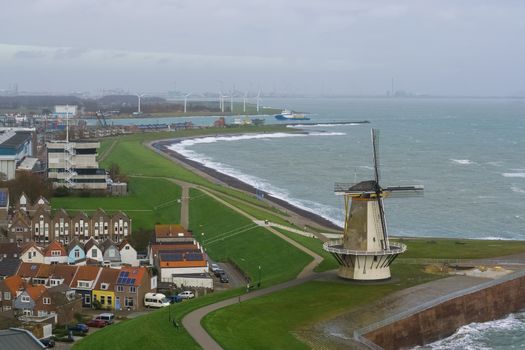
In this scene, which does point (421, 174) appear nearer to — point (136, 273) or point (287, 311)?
point (136, 273)

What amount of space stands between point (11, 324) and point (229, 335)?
33.8ft

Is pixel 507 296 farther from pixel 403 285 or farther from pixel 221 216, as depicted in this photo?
pixel 221 216

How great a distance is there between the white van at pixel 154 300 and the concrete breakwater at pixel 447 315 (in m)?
12.5

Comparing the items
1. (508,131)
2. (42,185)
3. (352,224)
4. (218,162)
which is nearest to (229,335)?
(352,224)

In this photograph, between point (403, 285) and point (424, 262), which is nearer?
point (403, 285)

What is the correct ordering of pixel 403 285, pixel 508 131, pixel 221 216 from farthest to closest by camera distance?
1. pixel 508 131
2. pixel 221 216
3. pixel 403 285

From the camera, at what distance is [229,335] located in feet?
118

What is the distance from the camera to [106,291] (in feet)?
147

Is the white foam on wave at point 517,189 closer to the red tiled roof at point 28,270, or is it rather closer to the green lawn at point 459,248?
the green lawn at point 459,248

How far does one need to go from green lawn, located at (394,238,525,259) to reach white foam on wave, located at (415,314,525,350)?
886 cm

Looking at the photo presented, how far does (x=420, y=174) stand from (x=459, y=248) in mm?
49967

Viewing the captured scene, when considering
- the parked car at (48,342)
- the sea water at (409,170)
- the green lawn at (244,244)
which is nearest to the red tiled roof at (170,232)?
the green lawn at (244,244)

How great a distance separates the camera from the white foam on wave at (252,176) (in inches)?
3027

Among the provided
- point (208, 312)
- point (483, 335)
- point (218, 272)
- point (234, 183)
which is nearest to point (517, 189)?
point (234, 183)
